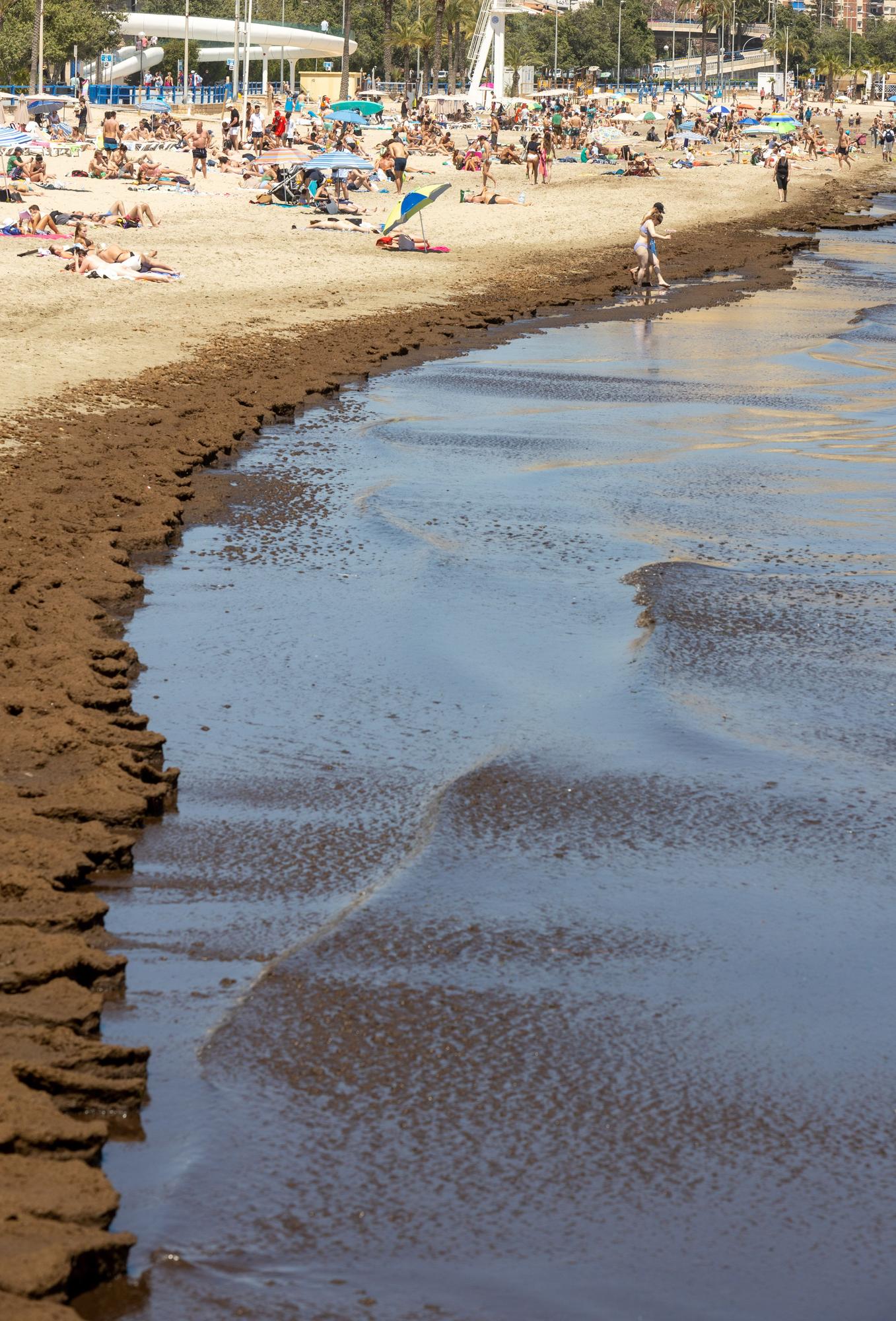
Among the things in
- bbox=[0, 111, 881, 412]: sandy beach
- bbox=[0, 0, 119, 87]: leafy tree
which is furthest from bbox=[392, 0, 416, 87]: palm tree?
bbox=[0, 111, 881, 412]: sandy beach

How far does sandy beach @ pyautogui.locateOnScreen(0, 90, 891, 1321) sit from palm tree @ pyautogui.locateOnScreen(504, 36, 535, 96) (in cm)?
8103

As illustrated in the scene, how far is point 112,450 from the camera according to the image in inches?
502

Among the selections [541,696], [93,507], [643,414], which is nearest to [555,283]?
[643,414]

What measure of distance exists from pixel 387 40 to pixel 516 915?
98033mm

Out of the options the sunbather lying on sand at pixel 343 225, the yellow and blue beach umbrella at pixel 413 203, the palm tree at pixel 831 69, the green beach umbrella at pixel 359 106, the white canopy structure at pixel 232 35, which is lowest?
the sunbather lying on sand at pixel 343 225

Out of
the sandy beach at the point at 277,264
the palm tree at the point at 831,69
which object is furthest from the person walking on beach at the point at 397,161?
the palm tree at the point at 831,69

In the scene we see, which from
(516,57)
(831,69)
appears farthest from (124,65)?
(831,69)

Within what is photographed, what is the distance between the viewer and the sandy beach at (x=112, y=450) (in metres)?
4.46

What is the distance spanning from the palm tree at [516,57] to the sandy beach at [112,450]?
81.0 m

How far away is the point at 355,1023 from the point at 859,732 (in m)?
3.59

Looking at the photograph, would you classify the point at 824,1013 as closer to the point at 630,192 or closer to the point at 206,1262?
the point at 206,1262

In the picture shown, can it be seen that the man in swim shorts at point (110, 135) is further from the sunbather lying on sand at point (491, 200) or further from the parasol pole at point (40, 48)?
the parasol pole at point (40, 48)

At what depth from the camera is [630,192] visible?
148ft

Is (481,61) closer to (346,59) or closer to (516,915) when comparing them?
(346,59)
